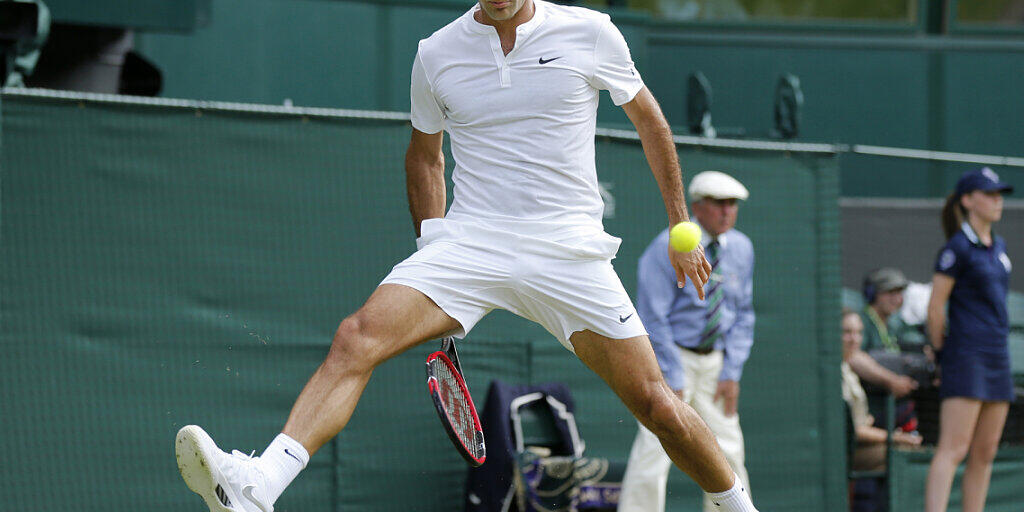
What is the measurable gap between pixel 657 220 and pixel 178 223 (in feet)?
9.03

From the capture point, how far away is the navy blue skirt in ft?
25.0

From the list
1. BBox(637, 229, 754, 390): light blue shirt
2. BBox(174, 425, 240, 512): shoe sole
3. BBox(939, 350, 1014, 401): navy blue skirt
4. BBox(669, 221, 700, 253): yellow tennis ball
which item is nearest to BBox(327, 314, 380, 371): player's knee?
BBox(174, 425, 240, 512): shoe sole

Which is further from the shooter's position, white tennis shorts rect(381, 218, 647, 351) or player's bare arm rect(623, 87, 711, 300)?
player's bare arm rect(623, 87, 711, 300)

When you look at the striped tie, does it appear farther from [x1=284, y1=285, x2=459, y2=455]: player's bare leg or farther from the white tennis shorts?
[x1=284, y1=285, x2=459, y2=455]: player's bare leg

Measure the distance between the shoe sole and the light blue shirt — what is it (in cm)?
351

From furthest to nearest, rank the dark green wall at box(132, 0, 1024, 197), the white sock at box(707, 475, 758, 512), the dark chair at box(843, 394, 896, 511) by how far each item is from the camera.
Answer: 1. the dark green wall at box(132, 0, 1024, 197)
2. the dark chair at box(843, 394, 896, 511)
3. the white sock at box(707, 475, 758, 512)

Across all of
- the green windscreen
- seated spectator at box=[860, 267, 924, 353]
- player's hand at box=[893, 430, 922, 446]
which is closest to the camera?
the green windscreen

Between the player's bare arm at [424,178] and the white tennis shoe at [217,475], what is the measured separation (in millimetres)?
1264

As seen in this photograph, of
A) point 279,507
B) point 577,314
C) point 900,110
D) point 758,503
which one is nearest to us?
point 577,314

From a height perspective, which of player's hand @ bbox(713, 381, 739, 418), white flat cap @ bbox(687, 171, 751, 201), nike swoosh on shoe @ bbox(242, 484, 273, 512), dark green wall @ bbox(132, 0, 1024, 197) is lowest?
player's hand @ bbox(713, 381, 739, 418)

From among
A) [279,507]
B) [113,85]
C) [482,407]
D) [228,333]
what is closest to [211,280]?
Answer: [228,333]

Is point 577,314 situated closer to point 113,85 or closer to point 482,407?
point 482,407

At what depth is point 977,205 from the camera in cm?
786

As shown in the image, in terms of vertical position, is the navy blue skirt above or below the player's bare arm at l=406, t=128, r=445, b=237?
below
